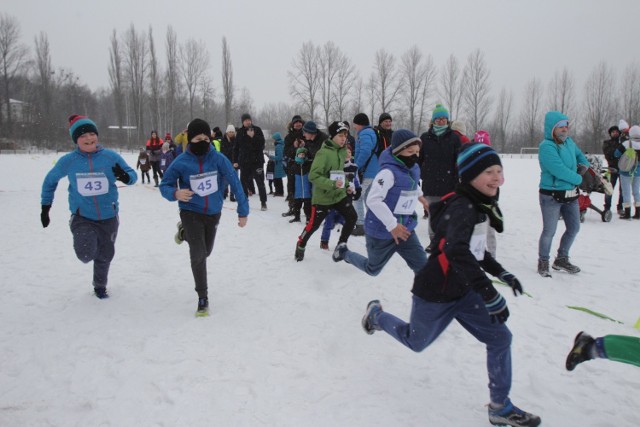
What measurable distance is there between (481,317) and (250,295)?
309 cm

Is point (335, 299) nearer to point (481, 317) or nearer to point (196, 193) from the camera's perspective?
point (196, 193)

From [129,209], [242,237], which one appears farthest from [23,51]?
[242,237]

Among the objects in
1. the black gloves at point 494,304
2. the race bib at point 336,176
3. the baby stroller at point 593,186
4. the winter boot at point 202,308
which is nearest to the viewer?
the black gloves at point 494,304

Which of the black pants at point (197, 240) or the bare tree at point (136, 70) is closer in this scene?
the black pants at point (197, 240)

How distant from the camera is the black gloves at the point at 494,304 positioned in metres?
2.41

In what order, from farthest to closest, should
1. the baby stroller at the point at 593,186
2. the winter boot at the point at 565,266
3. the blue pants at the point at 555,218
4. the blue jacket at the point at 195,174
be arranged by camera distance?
the baby stroller at the point at 593,186
the winter boot at the point at 565,266
the blue pants at the point at 555,218
the blue jacket at the point at 195,174

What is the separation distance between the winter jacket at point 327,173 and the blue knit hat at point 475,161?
320 cm

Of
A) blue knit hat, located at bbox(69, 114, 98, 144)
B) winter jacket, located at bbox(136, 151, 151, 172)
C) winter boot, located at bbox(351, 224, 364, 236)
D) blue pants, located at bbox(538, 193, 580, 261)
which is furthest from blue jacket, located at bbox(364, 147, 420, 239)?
winter jacket, located at bbox(136, 151, 151, 172)

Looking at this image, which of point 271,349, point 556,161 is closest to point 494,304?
point 271,349

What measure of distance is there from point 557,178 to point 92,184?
18.4ft

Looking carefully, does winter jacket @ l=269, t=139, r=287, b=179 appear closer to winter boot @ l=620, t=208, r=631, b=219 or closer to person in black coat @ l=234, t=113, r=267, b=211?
person in black coat @ l=234, t=113, r=267, b=211

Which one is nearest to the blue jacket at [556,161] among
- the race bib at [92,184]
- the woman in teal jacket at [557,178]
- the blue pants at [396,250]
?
the woman in teal jacket at [557,178]

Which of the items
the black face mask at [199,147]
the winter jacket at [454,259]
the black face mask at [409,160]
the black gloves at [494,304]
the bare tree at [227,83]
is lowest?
the black gloves at [494,304]

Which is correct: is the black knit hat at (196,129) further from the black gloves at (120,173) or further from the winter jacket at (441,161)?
the winter jacket at (441,161)
